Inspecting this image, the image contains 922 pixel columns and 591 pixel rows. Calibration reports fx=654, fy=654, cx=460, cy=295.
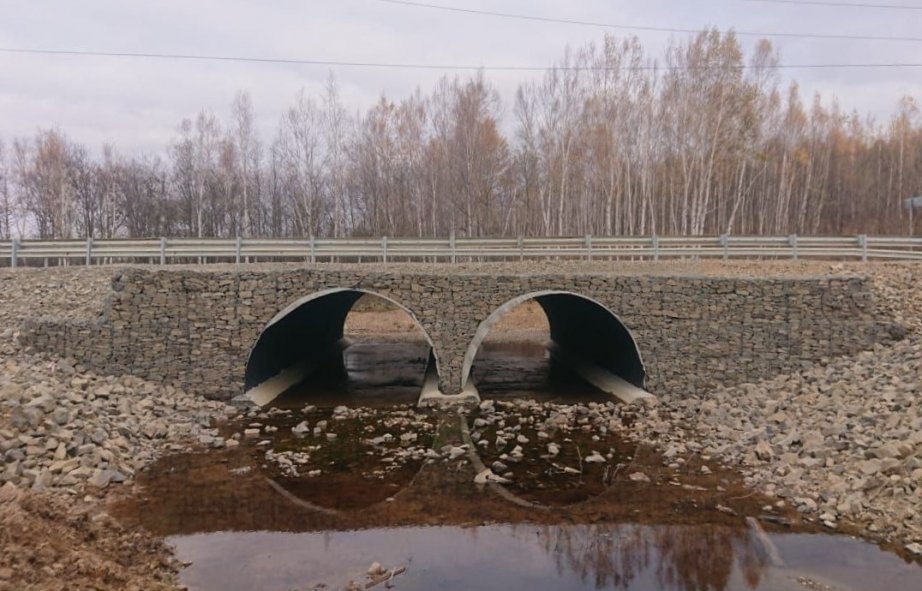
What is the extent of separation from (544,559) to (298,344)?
1581 centimetres

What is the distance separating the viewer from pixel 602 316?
20.1 m

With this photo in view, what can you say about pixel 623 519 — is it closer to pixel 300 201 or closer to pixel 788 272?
pixel 788 272

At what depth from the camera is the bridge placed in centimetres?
1603

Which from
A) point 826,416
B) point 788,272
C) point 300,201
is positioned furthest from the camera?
point 300,201

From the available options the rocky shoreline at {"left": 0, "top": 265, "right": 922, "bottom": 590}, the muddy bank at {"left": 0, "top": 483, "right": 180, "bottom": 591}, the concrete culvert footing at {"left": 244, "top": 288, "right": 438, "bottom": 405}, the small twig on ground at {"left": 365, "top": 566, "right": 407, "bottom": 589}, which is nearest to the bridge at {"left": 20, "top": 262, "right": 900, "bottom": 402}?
the concrete culvert footing at {"left": 244, "top": 288, "right": 438, "bottom": 405}

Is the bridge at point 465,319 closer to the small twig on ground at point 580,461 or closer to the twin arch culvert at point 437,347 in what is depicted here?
the twin arch culvert at point 437,347

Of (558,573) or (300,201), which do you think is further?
(300,201)

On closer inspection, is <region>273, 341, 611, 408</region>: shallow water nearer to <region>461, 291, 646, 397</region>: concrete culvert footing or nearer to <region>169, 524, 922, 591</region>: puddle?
<region>461, 291, 646, 397</region>: concrete culvert footing

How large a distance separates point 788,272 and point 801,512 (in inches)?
462

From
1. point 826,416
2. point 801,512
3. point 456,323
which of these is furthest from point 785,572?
point 456,323

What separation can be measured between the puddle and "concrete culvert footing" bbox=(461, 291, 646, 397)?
8103 millimetres

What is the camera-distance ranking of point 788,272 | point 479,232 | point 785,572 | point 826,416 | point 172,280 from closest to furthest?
point 785,572 → point 826,416 → point 172,280 → point 788,272 → point 479,232

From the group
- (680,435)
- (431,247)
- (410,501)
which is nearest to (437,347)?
(431,247)

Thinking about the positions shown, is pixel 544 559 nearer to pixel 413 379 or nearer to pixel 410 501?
pixel 410 501
